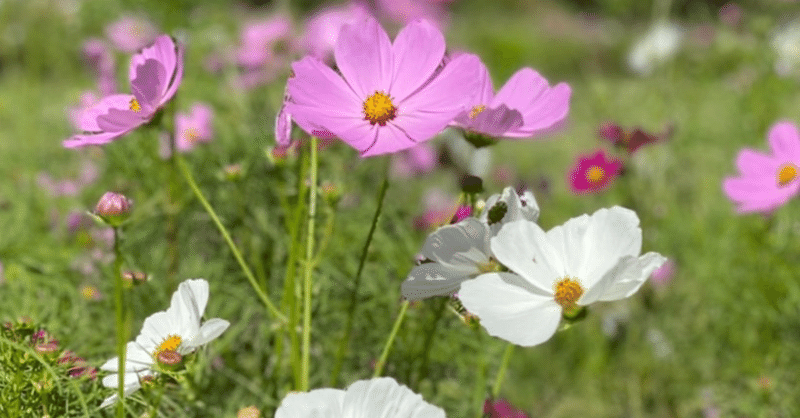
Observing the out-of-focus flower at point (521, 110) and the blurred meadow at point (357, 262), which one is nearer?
the out-of-focus flower at point (521, 110)

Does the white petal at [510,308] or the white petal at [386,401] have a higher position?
the white petal at [510,308]

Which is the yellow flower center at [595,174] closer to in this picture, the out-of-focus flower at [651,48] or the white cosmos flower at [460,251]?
the white cosmos flower at [460,251]

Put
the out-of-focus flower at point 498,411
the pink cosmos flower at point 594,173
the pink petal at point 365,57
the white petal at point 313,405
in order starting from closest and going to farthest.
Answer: the white petal at point 313,405 → the pink petal at point 365,57 → the out-of-focus flower at point 498,411 → the pink cosmos flower at point 594,173

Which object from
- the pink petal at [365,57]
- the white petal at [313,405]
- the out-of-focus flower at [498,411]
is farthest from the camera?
the out-of-focus flower at [498,411]

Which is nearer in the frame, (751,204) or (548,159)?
(751,204)

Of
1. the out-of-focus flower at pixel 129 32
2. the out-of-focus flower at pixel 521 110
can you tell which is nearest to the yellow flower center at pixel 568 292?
the out-of-focus flower at pixel 521 110

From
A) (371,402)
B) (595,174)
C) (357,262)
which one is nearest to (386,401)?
(371,402)

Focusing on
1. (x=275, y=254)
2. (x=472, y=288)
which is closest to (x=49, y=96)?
(x=275, y=254)

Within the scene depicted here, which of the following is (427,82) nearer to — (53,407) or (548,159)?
(53,407)
